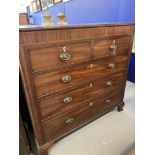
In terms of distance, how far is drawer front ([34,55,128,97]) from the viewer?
2.76 feet

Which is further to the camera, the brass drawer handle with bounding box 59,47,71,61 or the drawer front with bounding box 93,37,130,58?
the drawer front with bounding box 93,37,130,58

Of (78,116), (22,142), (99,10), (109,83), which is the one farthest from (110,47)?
(99,10)

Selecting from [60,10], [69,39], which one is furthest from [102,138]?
[60,10]

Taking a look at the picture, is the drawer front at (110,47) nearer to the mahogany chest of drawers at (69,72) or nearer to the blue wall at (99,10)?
the mahogany chest of drawers at (69,72)

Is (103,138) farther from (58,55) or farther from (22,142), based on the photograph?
(58,55)

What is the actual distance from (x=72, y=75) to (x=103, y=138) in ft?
2.33

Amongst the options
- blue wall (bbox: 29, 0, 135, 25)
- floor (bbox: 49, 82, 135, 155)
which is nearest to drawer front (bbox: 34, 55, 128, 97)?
floor (bbox: 49, 82, 135, 155)

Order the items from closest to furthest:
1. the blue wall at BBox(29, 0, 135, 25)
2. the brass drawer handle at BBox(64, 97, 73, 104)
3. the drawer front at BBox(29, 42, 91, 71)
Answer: the drawer front at BBox(29, 42, 91, 71) < the brass drawer handle at BBox(64, 97, 73, 104) < the blue wall at BBox(29, 0, 135, 25)

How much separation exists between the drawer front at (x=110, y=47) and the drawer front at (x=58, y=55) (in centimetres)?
10

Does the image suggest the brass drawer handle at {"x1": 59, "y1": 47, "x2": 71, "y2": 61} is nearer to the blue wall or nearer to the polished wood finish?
the polished wood finish

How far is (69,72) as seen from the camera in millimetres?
935
